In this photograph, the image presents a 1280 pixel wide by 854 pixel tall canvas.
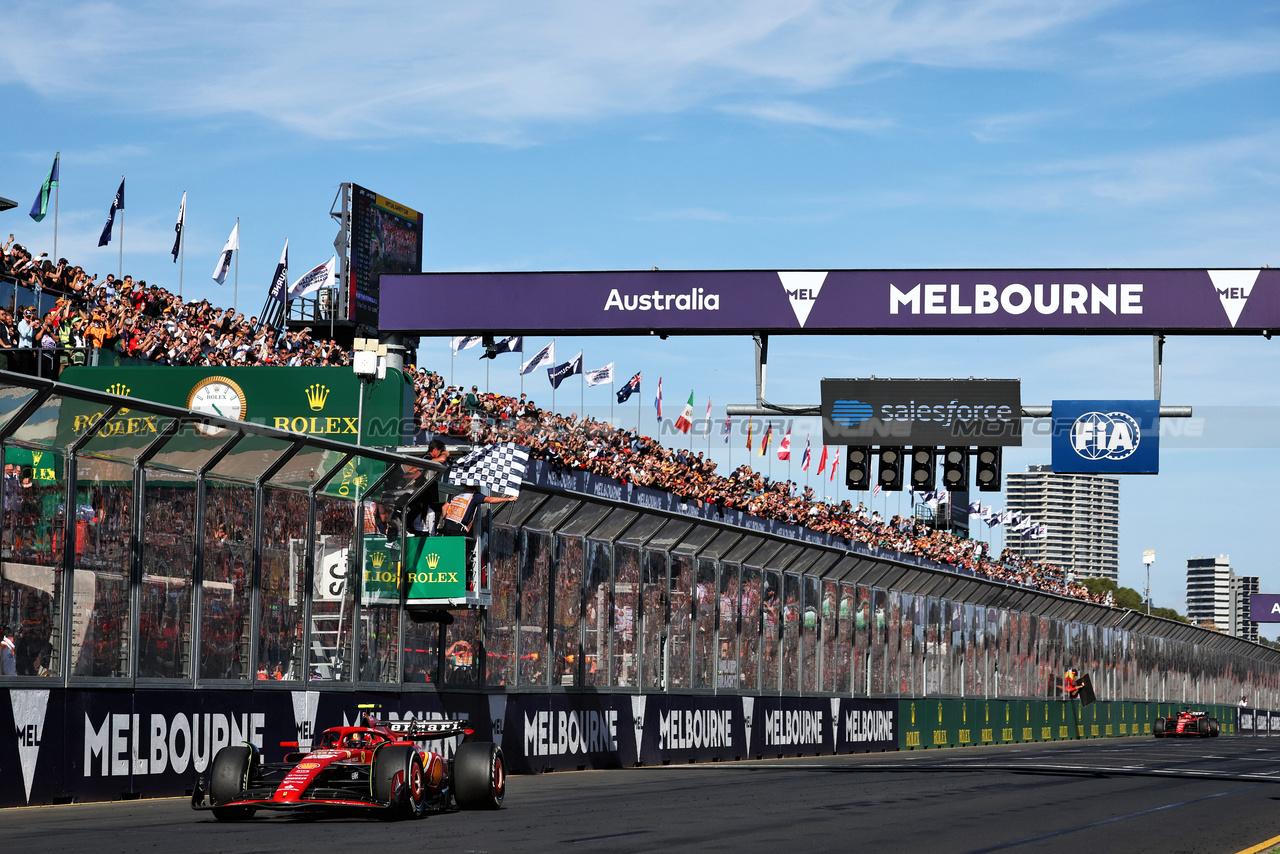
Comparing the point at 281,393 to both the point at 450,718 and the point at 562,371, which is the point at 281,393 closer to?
the point at 450,718

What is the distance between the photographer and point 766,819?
46.0 feet

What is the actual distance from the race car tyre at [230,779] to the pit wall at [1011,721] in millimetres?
24285

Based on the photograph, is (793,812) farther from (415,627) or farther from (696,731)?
(696,731)

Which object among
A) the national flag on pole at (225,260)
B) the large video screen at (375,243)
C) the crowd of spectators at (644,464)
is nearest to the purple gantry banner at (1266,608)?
the crowd of spectators at (644,464)

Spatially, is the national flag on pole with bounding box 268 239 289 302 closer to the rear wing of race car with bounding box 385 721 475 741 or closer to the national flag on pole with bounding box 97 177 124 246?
the national flag on pole with bounding box 97 177 124 246

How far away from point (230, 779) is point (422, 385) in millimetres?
26108

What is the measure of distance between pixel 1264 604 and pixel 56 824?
15927 centimetres

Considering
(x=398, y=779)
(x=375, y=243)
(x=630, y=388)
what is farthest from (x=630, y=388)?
(x=398, y=779)

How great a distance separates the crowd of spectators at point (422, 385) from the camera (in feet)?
84.9

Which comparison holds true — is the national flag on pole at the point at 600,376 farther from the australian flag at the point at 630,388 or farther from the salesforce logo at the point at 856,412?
the salesforce logo at the point at 856,412

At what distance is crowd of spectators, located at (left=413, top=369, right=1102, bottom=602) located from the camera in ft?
126

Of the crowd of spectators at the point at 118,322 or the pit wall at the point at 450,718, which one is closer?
the pit wall at the point at 450,718

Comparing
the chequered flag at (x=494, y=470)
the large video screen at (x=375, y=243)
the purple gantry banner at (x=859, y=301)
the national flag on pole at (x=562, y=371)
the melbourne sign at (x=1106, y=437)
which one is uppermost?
the large video screen at (x=375, y=243)

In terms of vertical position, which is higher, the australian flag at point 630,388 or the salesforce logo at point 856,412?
the australian flag at point 630,388
